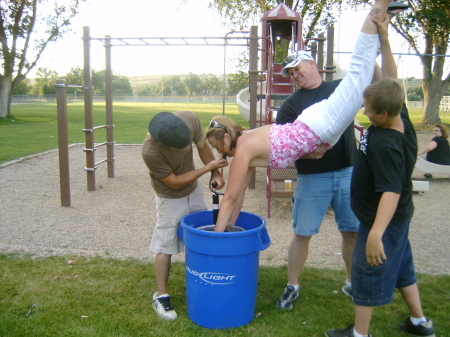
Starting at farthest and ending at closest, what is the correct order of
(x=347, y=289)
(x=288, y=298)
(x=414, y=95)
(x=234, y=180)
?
(x=414, y=95), (x=347, y=289), (x=288, y=298), (x=234, y=180)

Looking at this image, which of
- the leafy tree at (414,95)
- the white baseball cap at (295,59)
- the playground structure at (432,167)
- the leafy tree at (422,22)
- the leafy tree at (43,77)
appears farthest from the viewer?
the leafy tree at (43,77)

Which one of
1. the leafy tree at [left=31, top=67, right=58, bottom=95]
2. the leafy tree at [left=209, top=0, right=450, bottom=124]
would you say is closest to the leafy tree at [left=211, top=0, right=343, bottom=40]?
the leafy tree at [left=209, top=0, right=450, bottom=124]

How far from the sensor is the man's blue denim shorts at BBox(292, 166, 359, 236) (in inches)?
110

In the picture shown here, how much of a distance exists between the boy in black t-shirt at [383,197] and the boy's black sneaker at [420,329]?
0.02 m

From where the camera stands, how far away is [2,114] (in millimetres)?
22719

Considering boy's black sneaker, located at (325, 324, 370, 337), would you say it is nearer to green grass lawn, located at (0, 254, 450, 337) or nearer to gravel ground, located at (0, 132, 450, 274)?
green grass lawn, located at (0, 254, 450, 337)

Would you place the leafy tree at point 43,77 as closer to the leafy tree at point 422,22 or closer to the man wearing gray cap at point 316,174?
the leafy tree at point 422,22

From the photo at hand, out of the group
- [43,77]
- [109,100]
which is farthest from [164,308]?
[43,77]

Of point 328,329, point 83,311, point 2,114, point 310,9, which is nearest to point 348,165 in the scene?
point 328,329

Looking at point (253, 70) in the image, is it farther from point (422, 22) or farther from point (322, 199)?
point (422, 22)

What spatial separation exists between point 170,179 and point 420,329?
1.78m

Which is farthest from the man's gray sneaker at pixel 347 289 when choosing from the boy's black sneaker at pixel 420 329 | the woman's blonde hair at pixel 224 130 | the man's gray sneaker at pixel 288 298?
the woman's blonde hair at pixel 224 130

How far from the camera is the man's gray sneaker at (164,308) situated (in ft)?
9.26

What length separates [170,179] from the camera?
2.82 m
